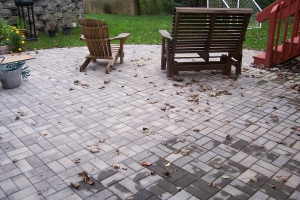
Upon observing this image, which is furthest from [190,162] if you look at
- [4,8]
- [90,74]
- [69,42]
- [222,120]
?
[4,8]

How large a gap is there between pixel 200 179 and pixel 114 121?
161cm

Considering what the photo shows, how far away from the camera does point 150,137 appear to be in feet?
12.0

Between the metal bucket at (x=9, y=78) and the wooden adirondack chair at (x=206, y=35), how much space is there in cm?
273

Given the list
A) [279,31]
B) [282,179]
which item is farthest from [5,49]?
[282,179]

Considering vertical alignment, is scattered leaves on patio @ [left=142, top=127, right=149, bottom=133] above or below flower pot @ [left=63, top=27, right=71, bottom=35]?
below

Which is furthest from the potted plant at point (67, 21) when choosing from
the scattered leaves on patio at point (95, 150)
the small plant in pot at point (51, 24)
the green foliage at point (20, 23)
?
the scattered leaves on patio at point (95, 150)

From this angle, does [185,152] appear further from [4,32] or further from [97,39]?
[4,32]

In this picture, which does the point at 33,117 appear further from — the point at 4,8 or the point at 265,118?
the point at 4,8

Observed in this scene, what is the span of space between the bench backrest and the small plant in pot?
19.9 ft

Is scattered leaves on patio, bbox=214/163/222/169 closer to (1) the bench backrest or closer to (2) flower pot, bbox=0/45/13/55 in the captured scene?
(1) the bench backrest

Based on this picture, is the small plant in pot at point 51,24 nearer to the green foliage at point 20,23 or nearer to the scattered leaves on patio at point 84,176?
the green foliage at point 20,23

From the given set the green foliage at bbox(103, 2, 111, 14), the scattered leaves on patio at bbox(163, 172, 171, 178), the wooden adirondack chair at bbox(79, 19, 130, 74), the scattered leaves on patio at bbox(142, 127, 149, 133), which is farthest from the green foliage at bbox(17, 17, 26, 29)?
the green foliage at bbox(103, 2, 111, 14)

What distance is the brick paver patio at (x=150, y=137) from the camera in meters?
2.78

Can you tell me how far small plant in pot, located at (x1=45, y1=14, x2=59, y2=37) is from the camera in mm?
10305
